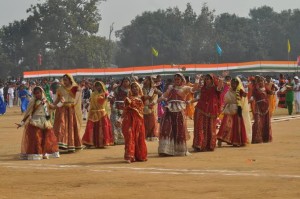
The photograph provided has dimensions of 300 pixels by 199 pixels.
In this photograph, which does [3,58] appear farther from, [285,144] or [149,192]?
[149,192]

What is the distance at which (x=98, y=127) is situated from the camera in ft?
52.2

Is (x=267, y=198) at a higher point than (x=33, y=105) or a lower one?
lower

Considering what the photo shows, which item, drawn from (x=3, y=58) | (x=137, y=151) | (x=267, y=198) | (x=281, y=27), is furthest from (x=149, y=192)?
(x=281, y=27)

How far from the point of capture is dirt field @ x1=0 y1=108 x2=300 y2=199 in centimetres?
923

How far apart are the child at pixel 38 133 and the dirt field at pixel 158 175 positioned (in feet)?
0.88

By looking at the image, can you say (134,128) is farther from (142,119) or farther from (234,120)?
(234,120)

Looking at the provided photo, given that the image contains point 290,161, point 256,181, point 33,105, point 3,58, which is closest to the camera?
point 256,181

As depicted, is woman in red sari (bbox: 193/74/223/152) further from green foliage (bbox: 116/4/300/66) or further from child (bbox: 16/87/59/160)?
green foliage (bbox: 116/4/300/66)

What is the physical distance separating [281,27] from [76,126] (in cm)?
8539

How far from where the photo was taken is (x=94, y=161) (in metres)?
13.0

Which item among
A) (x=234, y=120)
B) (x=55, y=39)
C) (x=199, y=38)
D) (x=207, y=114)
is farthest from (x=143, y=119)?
(x=199, y=38)

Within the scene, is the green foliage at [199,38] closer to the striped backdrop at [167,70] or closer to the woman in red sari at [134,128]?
the striped backdrop at [167,70]

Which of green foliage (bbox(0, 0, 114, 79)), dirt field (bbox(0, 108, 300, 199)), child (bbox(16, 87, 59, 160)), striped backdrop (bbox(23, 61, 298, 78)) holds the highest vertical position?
green foliage (bbox(0, 0, 114, 79))

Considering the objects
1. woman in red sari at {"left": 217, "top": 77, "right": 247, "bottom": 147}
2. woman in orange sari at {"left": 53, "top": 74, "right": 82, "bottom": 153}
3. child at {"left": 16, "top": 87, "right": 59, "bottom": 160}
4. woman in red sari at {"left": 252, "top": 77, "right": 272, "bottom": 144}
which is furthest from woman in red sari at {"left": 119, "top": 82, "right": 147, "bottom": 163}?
woman in red sari at {"left": 252, "top": 77, "right": 272, "bottom": 144}
